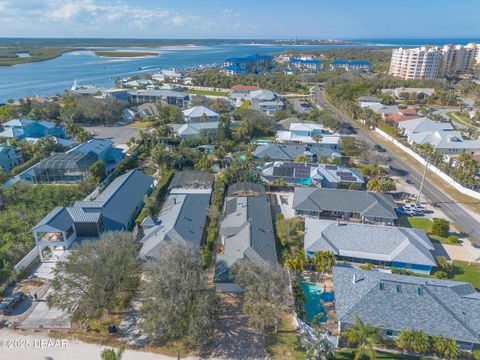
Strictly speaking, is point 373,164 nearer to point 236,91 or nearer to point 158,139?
point 158,139

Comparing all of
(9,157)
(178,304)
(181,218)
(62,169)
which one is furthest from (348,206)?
(9,157)

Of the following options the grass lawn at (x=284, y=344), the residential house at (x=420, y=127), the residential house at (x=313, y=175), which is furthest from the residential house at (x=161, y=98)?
the grass lawn at (x=284, y=344)

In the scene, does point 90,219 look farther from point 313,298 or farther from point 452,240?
point 452,240

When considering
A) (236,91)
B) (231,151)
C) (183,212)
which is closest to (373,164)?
(231,151)

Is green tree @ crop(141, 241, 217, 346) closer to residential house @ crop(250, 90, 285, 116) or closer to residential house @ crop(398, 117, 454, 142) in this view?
residential house @ crop(398, 117, 454, 142)

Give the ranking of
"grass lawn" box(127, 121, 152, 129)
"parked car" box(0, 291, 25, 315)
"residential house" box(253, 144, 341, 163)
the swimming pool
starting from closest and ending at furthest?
1. "parked car" box(0, 291, 25, 315)
2. the swimming pool
3. "residential house" box(253, 144, 341, 163)
4. "grass lawn" box(127, 121, 152, 129)

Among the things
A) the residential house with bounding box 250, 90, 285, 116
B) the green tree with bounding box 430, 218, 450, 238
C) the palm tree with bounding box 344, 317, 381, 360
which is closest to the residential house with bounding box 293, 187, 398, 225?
the green tree with bounding box 430, 218, 450, 238

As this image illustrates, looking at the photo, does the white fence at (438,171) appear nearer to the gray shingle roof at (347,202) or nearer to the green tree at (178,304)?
the gray shingle roof at (347,202)
